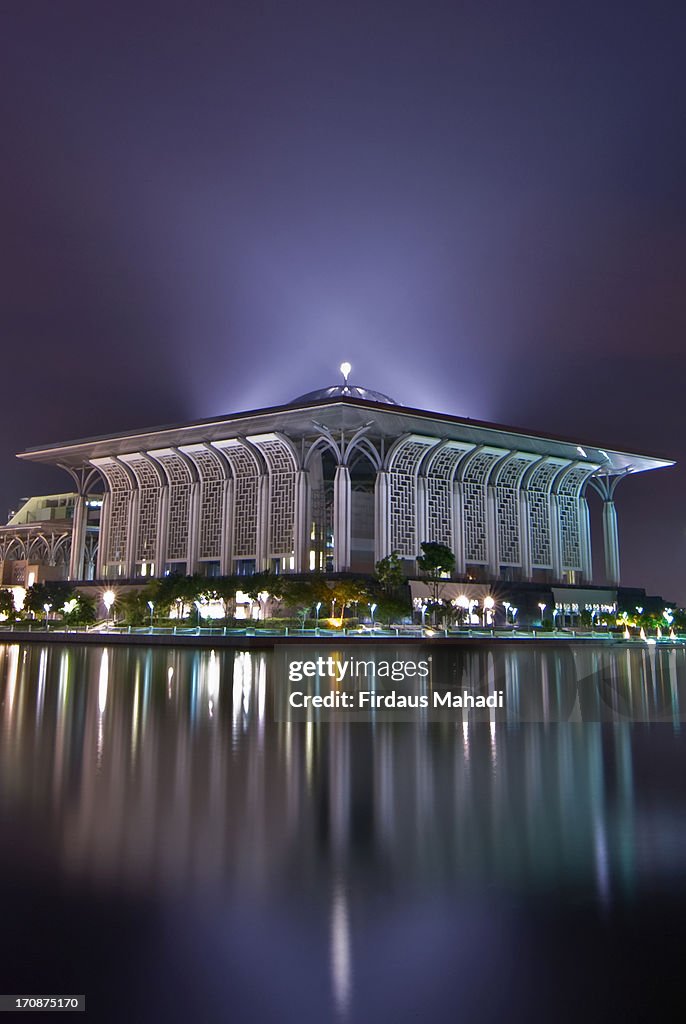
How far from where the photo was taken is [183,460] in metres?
67.0

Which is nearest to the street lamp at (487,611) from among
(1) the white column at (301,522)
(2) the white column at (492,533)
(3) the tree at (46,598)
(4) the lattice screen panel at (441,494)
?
(4) the lattice screen panel at (441,494)

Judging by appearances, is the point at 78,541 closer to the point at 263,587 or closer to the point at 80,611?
the point at 80,611

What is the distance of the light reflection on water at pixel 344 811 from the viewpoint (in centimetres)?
486

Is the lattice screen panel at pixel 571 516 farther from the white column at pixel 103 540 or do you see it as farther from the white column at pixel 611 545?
the white column at pixel 103 540

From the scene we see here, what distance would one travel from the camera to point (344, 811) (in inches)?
270

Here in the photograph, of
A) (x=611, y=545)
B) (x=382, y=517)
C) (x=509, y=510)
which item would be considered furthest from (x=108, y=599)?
(x=611, y=545)

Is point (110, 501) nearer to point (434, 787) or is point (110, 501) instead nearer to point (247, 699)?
point (247, 699)

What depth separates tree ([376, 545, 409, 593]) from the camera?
177ft

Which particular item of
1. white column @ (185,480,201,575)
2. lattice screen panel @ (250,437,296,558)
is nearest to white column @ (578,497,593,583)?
lattice screen panel @ (250,437,296,558)

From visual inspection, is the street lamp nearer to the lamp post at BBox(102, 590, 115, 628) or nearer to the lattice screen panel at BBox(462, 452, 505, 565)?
the lattice screen panel at BBox(462, 452, 505, 565)

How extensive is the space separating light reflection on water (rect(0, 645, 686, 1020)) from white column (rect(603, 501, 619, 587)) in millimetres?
66341

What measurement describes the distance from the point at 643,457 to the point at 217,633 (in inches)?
1855

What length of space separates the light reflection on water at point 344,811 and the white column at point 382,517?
46995 millimetres

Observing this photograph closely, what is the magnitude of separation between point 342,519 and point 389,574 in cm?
711
